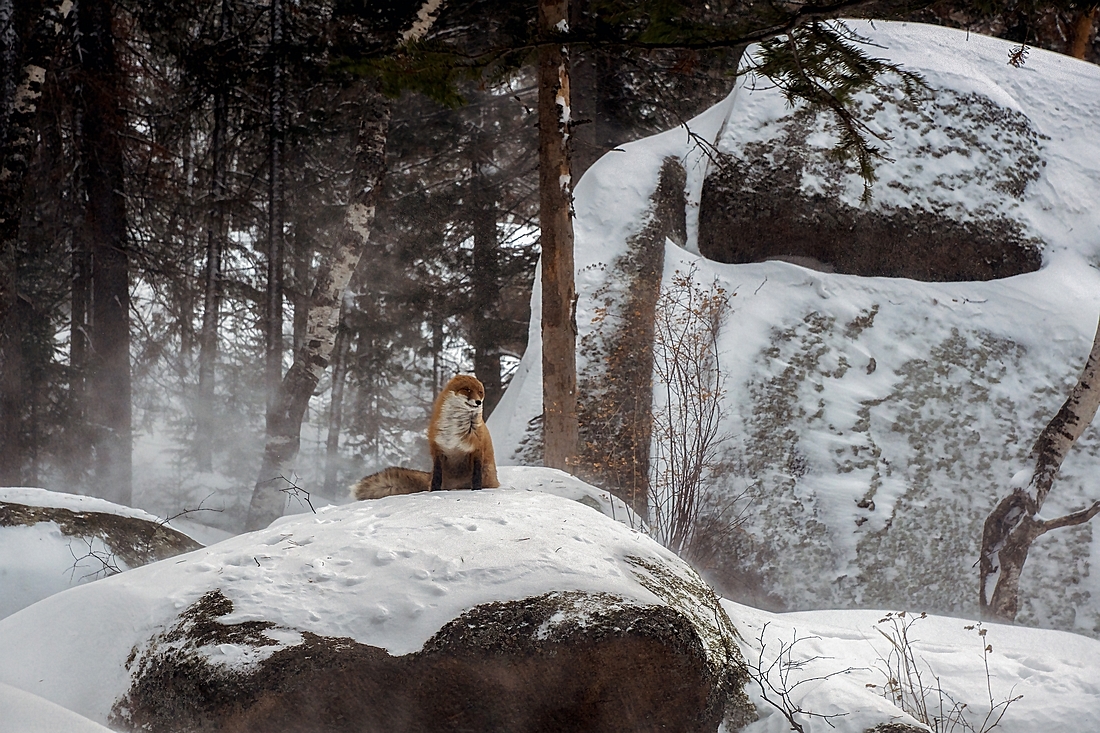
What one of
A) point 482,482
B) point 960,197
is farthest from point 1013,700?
point 960,197

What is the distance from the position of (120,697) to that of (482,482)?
231cm

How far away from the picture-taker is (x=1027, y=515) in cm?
743

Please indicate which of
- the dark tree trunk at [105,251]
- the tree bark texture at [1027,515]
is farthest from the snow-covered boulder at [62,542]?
the tree bark texture at [1027,515]

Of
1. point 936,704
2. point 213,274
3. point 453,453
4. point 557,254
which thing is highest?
point 213,274

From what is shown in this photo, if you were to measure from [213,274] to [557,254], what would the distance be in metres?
9.18

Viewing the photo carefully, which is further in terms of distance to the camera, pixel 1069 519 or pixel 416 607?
pixel 1069 519

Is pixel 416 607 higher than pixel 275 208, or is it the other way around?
pixel 275 208

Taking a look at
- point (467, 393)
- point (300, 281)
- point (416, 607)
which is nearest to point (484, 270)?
point (300, 281)

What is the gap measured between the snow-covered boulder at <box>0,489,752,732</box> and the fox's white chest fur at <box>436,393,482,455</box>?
108cm

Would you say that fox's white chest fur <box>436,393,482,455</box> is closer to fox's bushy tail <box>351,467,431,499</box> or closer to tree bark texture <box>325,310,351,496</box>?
fox's bushy tail <box>351,467,431,499</box>

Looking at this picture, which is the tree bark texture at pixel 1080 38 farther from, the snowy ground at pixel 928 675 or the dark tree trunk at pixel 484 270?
the snowy ground at pixel 928 675

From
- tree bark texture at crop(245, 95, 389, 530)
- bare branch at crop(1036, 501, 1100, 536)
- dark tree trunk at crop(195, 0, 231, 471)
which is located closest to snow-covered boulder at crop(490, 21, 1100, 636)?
bare branch at crop(1036, 501, 1100, 536)

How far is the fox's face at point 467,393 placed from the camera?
443 centimetres

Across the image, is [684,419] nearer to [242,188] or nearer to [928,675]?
[928,675]
